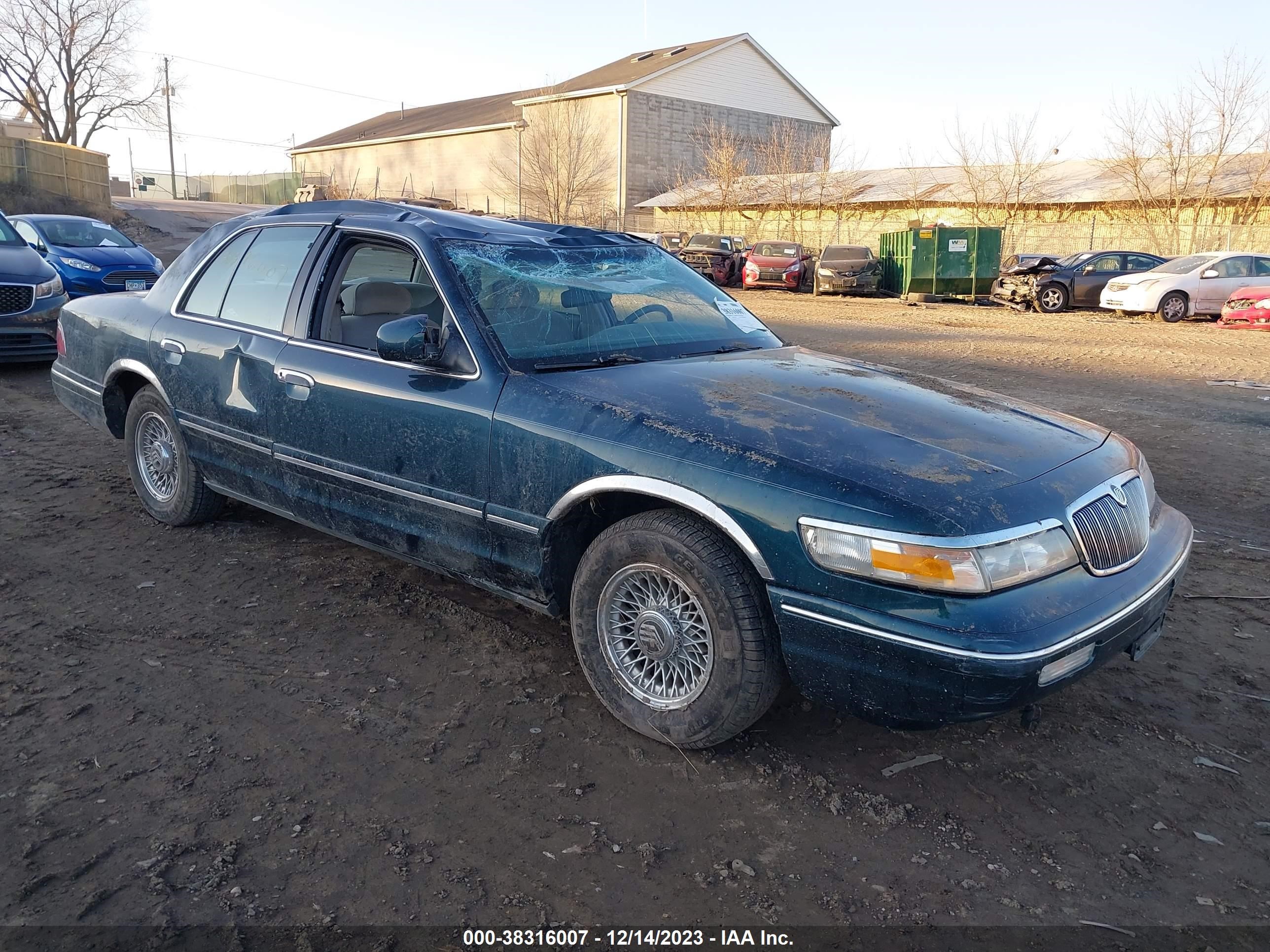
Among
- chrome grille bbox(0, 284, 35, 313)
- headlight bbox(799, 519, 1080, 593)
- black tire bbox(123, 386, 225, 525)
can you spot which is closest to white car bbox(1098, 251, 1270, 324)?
chrome grille bbox(0, 284, 35, 313)

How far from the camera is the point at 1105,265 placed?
20953mm

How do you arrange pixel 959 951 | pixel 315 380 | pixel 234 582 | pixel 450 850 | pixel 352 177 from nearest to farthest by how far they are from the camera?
pixel 959 951
pixel 450 850
pixel 315 380
pixel 234 582
pixel 352 177

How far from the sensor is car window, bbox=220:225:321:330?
4246mm

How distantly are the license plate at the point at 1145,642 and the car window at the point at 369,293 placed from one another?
287 centimetres

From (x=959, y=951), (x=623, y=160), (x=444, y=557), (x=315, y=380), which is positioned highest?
(x=623, y=160)

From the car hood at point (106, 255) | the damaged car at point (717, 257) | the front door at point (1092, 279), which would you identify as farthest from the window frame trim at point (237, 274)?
the damaged car at point (717, 257)

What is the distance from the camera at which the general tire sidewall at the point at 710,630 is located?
284 centimetres

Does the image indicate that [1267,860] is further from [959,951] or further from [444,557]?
[444,557]

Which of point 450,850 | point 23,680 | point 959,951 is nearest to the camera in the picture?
point 959,951

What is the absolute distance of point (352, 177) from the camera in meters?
61.4

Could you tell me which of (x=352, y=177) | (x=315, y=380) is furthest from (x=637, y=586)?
(x=352, y=177)

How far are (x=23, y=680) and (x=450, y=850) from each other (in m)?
1.88

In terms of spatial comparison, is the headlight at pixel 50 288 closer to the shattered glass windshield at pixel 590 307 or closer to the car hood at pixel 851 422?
the shattered glass windshield at pixel 590 307

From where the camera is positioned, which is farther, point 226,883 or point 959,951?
point 226,883
